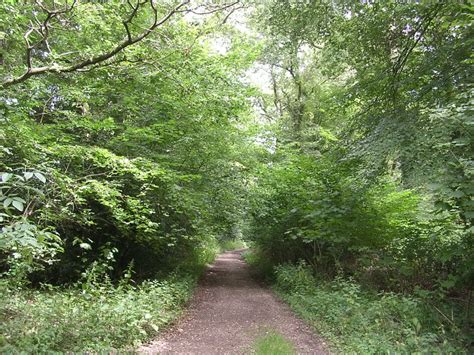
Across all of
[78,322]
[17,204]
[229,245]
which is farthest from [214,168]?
[229,245]

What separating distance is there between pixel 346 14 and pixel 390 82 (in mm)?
1959

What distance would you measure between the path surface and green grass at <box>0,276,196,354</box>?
41 cm

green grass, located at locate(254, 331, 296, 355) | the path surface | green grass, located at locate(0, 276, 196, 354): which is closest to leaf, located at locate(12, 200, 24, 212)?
green grass, located at locate(0, 276, 196, 354)

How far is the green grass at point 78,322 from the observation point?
4785 mm

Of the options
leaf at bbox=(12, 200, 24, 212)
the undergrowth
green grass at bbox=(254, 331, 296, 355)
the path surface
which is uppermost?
leaf at bbox=(12, 200, 24, 212)

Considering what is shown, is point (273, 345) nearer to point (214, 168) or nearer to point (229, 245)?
point (214, 168)

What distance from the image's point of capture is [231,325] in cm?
791

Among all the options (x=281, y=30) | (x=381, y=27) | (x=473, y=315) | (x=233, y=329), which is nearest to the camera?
(x=473, y=315)

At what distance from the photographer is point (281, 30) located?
888 cm

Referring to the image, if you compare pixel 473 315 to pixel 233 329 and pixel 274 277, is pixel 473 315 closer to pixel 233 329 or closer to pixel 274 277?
pixel 233 329

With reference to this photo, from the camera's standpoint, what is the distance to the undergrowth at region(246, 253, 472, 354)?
5637 mm

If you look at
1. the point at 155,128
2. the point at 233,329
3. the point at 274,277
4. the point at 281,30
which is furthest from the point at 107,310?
the point at 274,277

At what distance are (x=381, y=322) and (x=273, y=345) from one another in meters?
2.13

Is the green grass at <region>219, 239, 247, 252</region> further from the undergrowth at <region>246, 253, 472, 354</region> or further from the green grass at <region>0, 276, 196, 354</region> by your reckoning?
the green grass at <region>0, 276, 196, 354</region>
